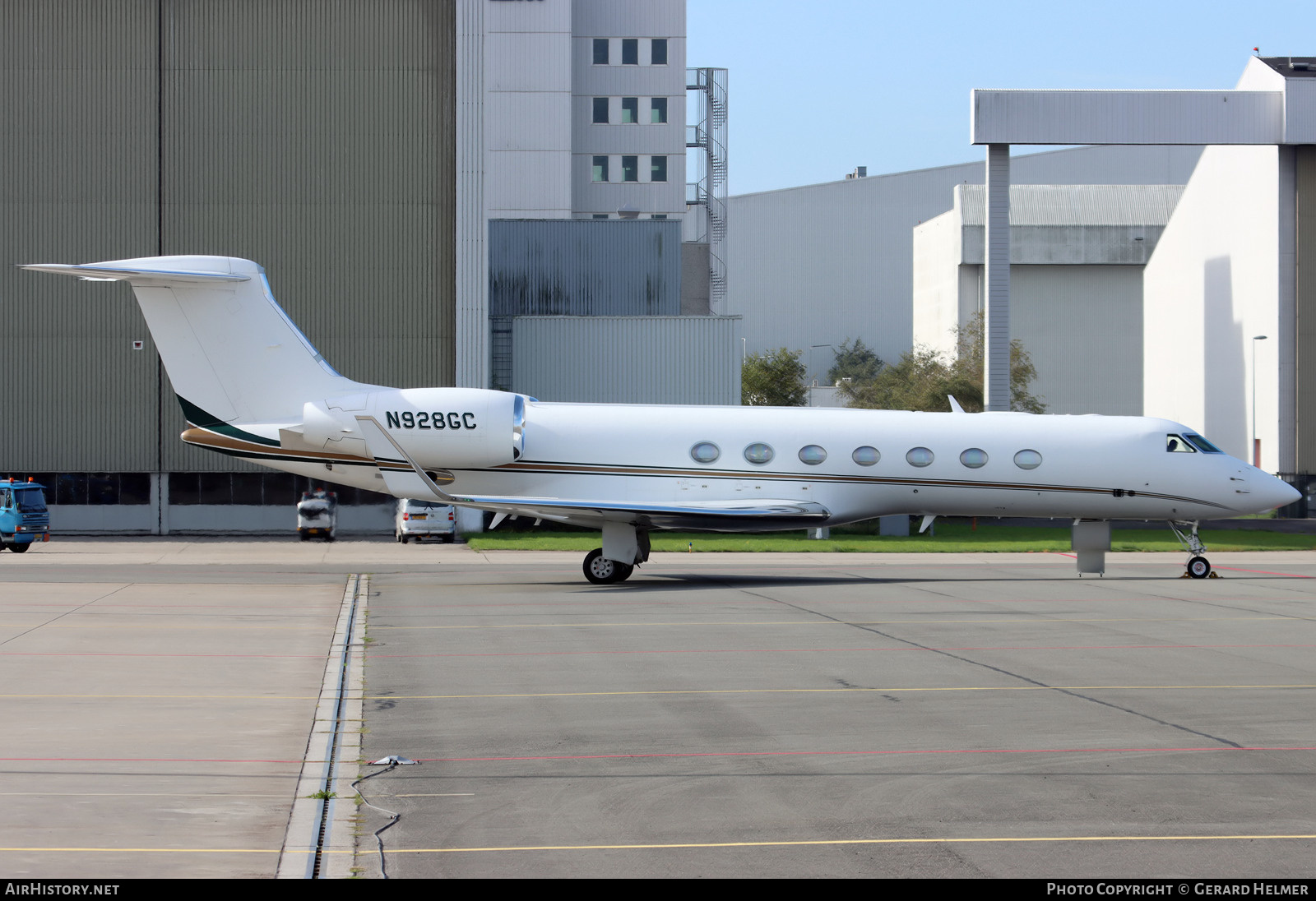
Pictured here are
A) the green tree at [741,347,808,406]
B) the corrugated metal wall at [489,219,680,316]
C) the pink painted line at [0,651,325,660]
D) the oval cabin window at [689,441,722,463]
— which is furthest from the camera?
the green tree at [741,347,808,406]

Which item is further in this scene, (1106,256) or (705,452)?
(1106,256)

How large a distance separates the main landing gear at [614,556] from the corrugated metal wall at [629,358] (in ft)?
62.4

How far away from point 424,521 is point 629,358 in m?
8.90

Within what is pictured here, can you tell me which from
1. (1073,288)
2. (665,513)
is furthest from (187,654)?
(1073,288)

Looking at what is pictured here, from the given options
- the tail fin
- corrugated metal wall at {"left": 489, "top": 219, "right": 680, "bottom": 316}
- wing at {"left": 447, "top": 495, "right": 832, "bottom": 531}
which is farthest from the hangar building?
wing at {"left": 447, "top": 495, "right": 832, "bottom": 531}

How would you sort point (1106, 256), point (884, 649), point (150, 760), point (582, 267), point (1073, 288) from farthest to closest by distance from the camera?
point (1073, 288)
point (1106, 256)
point (582, 267)
point (884, 649)
point (150, 760)

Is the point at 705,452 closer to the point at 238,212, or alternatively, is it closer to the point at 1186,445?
the point at 1186,445

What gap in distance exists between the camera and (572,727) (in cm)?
1021


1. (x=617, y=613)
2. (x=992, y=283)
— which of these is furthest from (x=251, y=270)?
(x=992, y=283)

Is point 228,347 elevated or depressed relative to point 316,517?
elevated

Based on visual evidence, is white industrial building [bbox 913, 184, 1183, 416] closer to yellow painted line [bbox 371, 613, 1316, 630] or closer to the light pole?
the light pole

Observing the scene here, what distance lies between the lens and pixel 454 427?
911 inches

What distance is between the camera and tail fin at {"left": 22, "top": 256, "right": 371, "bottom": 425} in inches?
924

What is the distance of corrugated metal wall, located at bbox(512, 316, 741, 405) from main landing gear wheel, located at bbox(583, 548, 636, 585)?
19.1m
